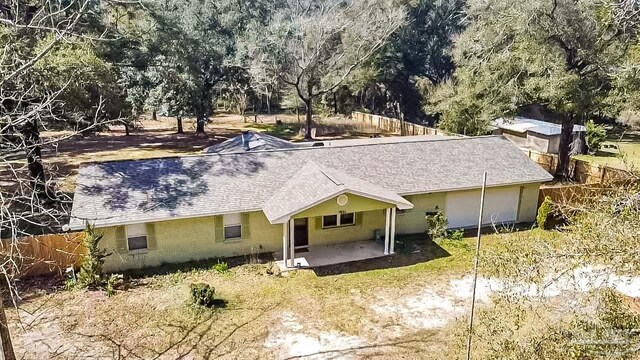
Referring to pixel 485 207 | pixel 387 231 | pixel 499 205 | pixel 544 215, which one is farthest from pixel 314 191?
pixel 544 215

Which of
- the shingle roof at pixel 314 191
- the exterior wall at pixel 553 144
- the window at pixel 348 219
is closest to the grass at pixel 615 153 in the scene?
the exterior wall at pixel 553 144

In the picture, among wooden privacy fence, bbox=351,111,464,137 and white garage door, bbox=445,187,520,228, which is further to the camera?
wooden privacy fence, bbox=351,111,464,137

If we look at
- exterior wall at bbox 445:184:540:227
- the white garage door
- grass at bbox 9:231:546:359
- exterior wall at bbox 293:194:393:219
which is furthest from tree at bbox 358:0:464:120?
grass at bbox 9:231:546:359

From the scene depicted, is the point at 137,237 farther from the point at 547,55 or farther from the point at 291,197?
the point at 547,55

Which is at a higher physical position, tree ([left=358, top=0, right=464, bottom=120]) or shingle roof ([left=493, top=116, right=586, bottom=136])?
tree ([left=358, top=0, right=464, bottom=120])

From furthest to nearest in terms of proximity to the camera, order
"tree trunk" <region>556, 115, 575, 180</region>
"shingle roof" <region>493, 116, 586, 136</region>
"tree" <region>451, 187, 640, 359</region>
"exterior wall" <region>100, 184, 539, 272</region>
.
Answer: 1. "shingle roof" <region>493, 116, 586, 136</region>
2. "tree trunk" <region>556, 115, 575, 180</region>
3. "exterior wall" <region>100, 184, 539, 272</region>
4. "tree" <region>451, 187, 640, 359</region>

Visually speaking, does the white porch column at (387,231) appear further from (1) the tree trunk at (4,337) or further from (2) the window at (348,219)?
(1) the tree trunk at (4,337)

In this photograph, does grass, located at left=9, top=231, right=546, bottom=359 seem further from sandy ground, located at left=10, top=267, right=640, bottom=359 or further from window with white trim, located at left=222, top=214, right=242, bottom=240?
window with white trim, located at left=222, top=214, right=242, bottom=240
